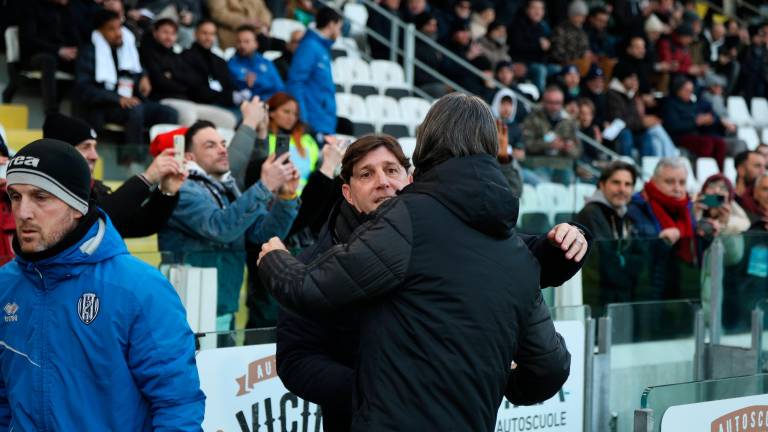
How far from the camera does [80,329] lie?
2867 millimetres

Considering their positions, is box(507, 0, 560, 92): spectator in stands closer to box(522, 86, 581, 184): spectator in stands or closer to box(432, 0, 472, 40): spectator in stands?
box(432, 0, 472, 40): spectator in stands

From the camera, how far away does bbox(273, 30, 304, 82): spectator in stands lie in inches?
452

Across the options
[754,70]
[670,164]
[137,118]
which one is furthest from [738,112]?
[137,118]

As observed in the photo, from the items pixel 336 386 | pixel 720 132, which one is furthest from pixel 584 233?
pixel 720 132

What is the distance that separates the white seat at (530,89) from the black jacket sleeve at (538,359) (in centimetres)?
1215

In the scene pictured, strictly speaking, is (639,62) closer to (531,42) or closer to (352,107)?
(531,42)

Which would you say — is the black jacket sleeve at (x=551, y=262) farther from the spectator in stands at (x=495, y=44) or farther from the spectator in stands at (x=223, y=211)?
the spectator in stands at (x=495, y=44)

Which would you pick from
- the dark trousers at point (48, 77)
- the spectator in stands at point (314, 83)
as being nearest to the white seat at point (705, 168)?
the spectator in stands at point (314, 83)

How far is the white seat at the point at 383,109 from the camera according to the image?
12.5m

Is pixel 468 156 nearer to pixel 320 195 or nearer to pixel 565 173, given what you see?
pixel 320 195

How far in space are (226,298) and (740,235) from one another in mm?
3216

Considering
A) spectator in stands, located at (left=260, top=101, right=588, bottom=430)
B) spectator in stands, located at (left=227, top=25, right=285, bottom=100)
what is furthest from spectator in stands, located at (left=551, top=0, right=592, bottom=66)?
spectator in stands, located at (left=260, top=101, right=588, bottom=430)

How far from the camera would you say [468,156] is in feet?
9.29

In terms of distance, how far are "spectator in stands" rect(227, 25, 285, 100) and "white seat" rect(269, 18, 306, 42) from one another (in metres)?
2.58
